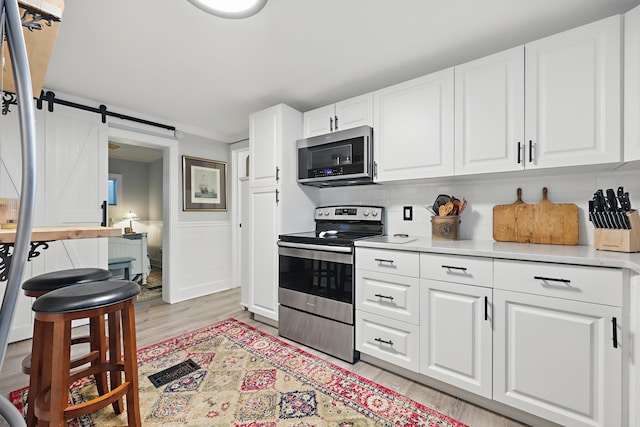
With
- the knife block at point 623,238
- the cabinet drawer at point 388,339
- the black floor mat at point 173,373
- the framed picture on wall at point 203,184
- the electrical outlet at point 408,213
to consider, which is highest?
the framed picture on wall at point 203,184

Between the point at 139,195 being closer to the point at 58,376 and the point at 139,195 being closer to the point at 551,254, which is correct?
the point at 58,376

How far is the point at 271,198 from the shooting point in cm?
284

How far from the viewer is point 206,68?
7.61ft

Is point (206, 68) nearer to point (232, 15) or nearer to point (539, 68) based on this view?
point (232, 15)

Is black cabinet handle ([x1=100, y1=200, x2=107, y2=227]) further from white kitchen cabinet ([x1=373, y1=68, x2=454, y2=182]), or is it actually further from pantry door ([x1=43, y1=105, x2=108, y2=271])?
white kitchen cabinet ([x1=373, y1=68, x2=454, y2=182])

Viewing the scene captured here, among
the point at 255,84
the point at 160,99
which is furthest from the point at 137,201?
the point at 255,84

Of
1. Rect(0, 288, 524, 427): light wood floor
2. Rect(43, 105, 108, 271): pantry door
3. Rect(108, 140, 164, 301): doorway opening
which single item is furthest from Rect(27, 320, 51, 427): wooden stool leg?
Rect(108, 140, 164, 301): doorway opening

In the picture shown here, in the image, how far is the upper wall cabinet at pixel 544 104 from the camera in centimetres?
158

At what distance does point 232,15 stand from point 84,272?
1.67 meters

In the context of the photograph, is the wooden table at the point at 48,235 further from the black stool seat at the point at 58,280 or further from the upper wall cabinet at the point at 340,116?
the upper wall cabinet at the point at 340,116

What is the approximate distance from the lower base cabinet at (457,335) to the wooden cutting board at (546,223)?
0.64 meters

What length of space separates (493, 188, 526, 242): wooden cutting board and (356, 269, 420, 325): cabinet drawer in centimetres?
74

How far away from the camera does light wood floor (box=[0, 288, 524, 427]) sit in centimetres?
172

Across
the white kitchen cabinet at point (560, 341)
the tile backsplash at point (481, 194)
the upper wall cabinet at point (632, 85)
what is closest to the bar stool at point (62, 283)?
the tile backsplash at point (481, 194)
